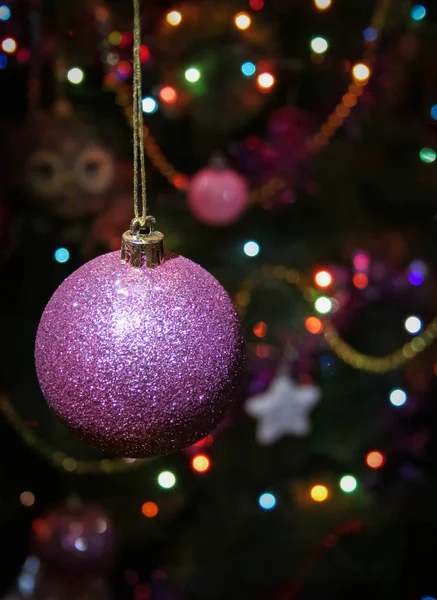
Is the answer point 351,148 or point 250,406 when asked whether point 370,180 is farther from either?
point 250,406

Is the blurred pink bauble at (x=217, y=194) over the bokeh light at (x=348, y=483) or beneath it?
over

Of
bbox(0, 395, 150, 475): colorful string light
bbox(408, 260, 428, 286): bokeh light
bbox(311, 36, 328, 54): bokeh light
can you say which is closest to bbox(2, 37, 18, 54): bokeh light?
bbox(311, 36, 328, 54): bokeh light

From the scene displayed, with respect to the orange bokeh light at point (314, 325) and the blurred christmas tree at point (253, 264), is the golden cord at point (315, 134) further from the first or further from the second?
the orange bokeh light at point (314, 325)

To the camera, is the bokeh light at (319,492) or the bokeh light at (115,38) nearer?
the bokeh light at (115,38)

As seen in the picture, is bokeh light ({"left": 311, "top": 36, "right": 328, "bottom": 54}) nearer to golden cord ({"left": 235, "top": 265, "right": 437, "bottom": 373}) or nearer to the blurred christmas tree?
the blurred christmas tree

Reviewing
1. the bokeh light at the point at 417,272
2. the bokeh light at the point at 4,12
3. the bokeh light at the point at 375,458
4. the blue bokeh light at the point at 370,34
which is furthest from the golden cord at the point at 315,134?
the bokeh light at the point at 375,458
